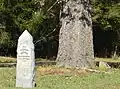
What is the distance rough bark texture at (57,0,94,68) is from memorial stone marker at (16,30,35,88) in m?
5.10

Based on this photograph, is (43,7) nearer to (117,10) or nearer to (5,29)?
(5,29)

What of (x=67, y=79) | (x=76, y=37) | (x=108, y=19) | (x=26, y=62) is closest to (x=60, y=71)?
(x=67, y=79)

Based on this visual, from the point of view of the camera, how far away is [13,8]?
83.0 ft

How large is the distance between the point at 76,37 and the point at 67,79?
121 inches

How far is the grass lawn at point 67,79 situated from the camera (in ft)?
38.9

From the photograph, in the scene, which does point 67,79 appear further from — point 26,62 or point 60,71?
point 26,62

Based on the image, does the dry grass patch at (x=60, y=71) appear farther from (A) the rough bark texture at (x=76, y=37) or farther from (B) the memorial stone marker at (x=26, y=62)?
(B) the memorial stone marker at (x=26, y=62)

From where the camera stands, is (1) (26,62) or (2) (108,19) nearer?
(1) (26,62)

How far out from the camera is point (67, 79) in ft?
44.3

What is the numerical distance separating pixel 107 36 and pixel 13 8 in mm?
16305

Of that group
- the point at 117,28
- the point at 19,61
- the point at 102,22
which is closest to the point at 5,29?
the point at 102,22

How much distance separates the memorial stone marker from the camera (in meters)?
11.1

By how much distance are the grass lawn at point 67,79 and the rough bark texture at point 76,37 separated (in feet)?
2.83

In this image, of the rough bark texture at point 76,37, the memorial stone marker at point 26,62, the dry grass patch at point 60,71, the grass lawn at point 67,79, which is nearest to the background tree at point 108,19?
the rough bark texture at point 76,37
